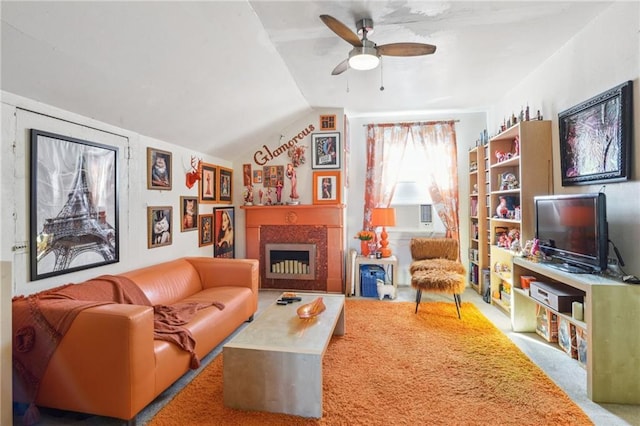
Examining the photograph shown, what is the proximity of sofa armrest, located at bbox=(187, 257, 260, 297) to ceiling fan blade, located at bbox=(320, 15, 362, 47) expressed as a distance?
2342 millimetres

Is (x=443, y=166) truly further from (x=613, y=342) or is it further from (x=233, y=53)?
(x=233, y=53)

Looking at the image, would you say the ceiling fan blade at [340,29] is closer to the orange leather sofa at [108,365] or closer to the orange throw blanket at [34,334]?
the orange leather sofa at [108,365]

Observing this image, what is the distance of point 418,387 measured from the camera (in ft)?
6.82

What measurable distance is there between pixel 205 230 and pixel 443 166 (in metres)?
3.62

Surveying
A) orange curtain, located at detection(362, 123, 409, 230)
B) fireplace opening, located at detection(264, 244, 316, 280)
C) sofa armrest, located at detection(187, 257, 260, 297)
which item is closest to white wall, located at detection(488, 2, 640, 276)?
orange curtain, located at detection(362, 123, 409, 230)

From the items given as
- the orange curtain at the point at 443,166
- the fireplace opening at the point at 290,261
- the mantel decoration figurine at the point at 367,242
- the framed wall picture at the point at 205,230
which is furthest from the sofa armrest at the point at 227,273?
the orange curtain at the point at 443,166

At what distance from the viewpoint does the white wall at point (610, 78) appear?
208 centimetres

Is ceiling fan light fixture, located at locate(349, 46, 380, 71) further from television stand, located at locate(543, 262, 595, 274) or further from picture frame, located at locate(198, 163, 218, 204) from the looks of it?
picture frame, located at locate(198, 163, 218, 204)

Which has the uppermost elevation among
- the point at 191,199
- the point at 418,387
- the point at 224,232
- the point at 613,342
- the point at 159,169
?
the point at 159,169

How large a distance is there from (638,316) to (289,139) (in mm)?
4023

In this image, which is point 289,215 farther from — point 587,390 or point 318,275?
point 587,390

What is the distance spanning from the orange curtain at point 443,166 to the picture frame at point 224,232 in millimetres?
3116

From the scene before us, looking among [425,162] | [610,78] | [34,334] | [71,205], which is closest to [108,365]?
[34,334]

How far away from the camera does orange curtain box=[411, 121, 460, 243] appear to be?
4.58m
